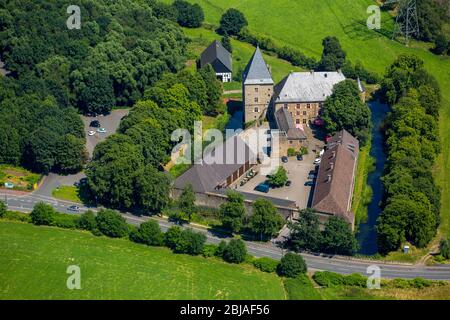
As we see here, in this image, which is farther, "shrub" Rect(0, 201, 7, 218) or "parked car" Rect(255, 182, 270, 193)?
"parked car" Rect(255, 182, 270, 193)

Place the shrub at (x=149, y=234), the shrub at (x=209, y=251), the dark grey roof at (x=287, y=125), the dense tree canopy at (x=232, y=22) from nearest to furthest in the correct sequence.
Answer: the shrub at (x=209, y=251) < the shrub at (x=149, y=234) < the dark grey roof at (x=287, y=125) < the dense tree canopy at (x=232, y=22)

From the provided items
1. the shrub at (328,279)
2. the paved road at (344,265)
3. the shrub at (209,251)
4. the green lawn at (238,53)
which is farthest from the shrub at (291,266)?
the green lawn at (238,53)

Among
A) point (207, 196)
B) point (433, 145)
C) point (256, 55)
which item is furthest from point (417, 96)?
point (207, 196)

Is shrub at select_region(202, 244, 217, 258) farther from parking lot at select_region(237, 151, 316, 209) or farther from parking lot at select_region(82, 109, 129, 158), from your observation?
parking lot at select_region(82, 109, 129, 158)

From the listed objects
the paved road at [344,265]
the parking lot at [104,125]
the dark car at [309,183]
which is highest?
the parking lot at [104,125]

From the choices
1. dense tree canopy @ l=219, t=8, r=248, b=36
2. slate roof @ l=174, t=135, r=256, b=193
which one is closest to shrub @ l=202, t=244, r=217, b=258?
slate roof @ l=174, t=135, r=256, b=193

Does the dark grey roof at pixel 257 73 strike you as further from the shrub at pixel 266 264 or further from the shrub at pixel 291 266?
the shrub at pixel 291 266

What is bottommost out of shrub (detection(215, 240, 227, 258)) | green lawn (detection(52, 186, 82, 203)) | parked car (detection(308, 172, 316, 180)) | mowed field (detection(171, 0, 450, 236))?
shrub (detection(215, 240, 227, 258))
